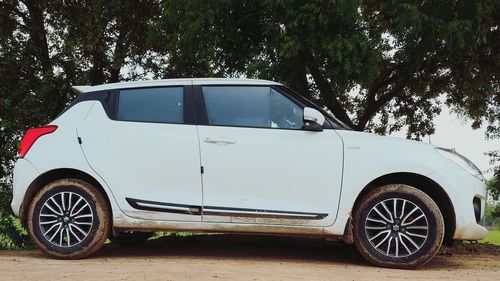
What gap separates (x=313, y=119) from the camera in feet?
19.5

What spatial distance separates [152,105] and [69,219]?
1.53 m

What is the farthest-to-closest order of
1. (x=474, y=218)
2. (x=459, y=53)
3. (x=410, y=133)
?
(x=410, y=133) < (x=459, y=53) < (x=474, y=218)

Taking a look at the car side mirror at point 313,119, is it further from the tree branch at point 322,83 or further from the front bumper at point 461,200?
the tree branch at point 322,83

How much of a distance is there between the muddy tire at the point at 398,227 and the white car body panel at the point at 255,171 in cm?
18

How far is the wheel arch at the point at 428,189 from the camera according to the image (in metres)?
6.02

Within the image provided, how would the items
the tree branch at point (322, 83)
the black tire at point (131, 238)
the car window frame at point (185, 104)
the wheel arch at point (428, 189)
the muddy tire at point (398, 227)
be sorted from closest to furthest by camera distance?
the muddy tire at point (398, 227) < the wheel arch at point (428, 189) < the car window frame at point (185, 104) < the black tire at point (131, 238) < the tree branch at point (322, 83)

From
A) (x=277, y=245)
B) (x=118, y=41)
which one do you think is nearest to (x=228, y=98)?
(x=277, y=245)

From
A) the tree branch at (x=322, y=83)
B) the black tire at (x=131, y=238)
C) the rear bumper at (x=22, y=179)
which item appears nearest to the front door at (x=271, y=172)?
the rear bumper at (x=22, y=179)

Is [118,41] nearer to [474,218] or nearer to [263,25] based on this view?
[263,25]

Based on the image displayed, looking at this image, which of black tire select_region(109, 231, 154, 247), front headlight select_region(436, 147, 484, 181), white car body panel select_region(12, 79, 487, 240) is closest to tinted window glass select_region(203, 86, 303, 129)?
white car body panel select_region(12, 79, 487, 240)

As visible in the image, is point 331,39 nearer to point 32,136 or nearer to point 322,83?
point 322,83

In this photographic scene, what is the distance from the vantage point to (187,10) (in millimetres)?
8258

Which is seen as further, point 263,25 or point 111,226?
point 263,25

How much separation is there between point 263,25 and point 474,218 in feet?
14.7
